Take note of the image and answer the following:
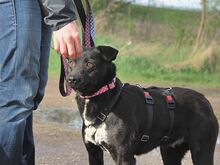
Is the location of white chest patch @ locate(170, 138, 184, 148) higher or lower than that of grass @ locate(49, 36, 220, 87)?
higher

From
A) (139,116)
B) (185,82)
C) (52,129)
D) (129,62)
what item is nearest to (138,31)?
(129,62)

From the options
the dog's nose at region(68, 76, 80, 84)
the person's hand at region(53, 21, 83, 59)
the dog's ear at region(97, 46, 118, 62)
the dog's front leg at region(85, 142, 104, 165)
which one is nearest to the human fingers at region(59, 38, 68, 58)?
the person's hand at region(53, 21, 83, 59)

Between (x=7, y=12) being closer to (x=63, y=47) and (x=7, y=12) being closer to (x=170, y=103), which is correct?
(x=63, y=47)

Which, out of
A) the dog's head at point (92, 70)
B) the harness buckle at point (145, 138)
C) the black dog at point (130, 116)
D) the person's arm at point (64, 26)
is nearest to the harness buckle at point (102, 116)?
the black dog at point (130, 116)

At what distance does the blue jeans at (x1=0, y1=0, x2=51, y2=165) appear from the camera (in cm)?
350

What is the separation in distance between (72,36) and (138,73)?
533 inches

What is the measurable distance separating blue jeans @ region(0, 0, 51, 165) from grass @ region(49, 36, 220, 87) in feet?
38.5

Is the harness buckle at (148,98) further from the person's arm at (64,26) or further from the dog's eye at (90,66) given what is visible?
the person's arm at (64,26)

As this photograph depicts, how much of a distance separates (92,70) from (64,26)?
1.09 m

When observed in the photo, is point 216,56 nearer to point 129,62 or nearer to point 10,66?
point 129,62

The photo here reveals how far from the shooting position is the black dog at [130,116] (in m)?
4.47

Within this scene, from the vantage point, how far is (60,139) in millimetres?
7434

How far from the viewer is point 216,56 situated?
55.4ft

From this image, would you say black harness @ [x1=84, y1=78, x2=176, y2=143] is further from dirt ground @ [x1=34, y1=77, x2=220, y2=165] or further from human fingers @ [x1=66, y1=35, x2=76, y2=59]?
dirt ground @ [x1=34, y1=77, x2=220, y2=165]
